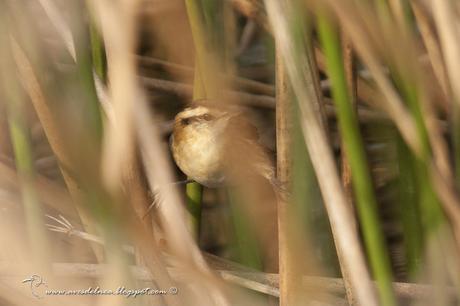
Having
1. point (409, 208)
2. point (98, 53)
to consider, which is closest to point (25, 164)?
point (98, 53)

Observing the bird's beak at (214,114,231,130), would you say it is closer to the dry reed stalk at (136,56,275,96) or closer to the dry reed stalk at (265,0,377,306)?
the dry reed stalk at (136,56,275,96)

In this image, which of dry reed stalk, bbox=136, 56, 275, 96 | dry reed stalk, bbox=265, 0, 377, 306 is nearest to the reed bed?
dry reed stalk, bbox=265, 0, 377, 306

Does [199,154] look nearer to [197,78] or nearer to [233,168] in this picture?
[233,168]

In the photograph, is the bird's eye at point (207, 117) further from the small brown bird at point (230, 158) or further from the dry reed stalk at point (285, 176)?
the dry reed stalk at point (285, 176)

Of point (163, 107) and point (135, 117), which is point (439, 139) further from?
point (163, 107)

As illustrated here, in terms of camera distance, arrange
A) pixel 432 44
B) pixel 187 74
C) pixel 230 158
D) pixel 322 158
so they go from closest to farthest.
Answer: pixel 322 158 < pixel 432 44 < pixel 230 158 < pixel 187 74

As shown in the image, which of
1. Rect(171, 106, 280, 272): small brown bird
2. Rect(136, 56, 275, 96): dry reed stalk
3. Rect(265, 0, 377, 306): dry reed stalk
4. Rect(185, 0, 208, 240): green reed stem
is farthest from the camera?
Rect(136, 56, 275, 96): dry reed stalk

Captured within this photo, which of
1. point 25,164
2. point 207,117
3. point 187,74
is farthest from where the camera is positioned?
point 187,74

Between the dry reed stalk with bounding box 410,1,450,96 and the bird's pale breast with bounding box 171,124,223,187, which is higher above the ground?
the dry reed stalk with bounding box 410,1,450,96
